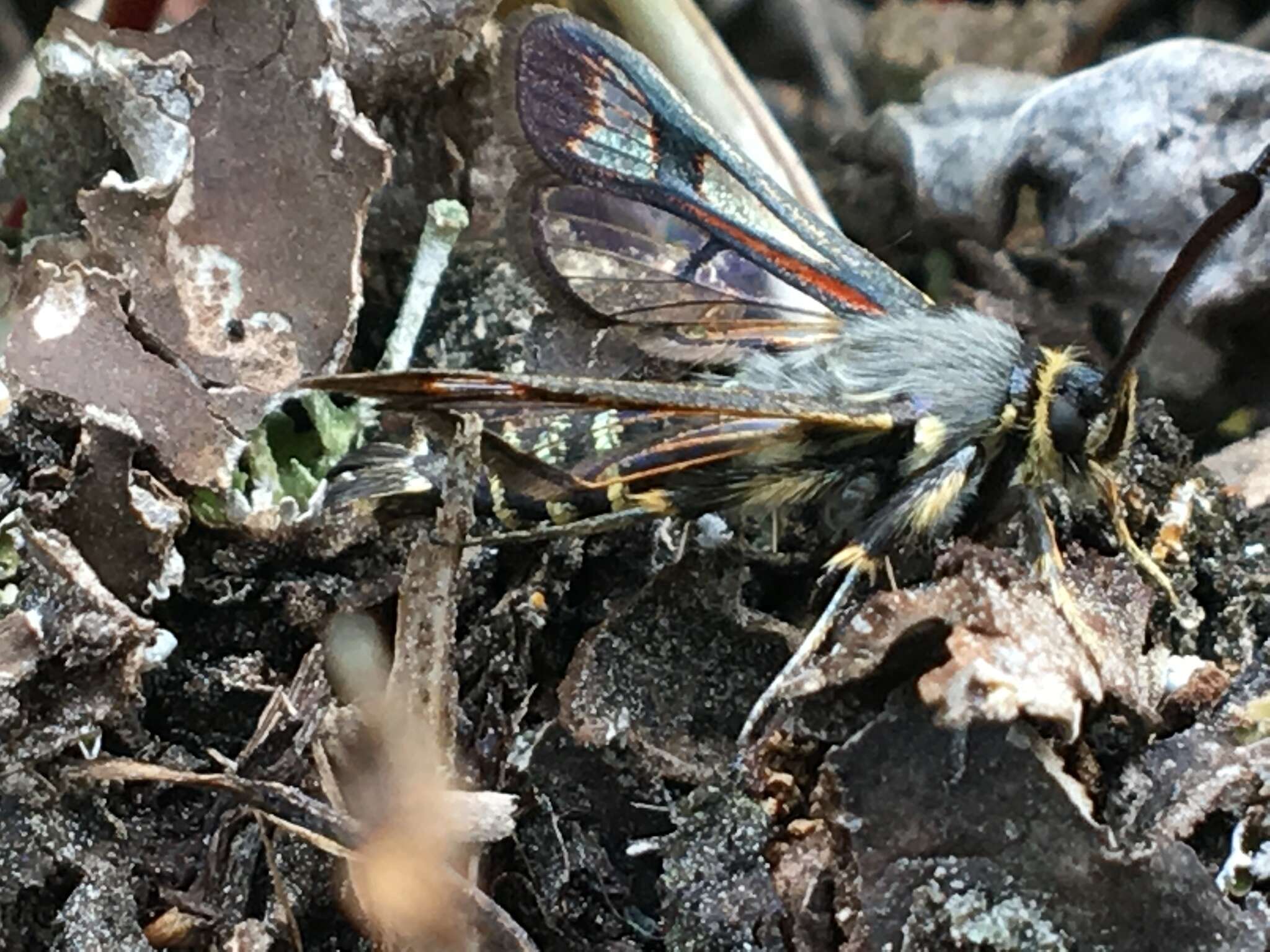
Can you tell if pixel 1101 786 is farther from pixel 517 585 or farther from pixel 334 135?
pixel 334 135

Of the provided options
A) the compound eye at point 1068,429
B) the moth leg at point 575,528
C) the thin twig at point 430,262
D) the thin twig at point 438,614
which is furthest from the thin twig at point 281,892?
the compound eye at point 1068,429

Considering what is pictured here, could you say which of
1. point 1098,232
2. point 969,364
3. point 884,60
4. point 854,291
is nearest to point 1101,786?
point 969,364

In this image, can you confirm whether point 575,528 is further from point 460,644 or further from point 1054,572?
point 1054,572

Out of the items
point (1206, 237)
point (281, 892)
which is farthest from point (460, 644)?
point (1206, 237)

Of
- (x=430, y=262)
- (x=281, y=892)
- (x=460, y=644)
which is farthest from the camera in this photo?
(x=430, y=262)

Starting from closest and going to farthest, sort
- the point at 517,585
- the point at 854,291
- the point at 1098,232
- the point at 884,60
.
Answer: the point at 517,585 → the point at 854,291 → the point at 1098,232 → the point at 884,60
